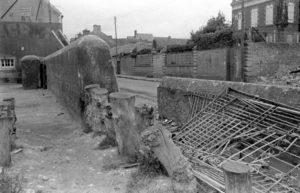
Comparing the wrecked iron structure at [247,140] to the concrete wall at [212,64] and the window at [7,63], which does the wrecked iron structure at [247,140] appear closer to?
the concrete wall at [212,64]

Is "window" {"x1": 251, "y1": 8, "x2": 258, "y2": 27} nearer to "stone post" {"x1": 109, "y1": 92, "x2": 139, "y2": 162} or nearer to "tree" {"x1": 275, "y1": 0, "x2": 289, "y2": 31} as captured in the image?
"tree" {"x1": 275, "y1": 0, "x2": 289, "y2": 31}

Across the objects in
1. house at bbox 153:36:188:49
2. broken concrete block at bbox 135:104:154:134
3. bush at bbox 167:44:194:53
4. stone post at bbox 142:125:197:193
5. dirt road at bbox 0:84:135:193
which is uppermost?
house at bbox 153:36:188:49

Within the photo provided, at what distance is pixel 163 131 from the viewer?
4.38 m

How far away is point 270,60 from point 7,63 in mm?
23049

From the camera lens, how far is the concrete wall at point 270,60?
874 inches

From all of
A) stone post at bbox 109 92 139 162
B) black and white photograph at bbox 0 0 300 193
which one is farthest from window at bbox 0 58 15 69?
stone post at bbox 109 92 139 162

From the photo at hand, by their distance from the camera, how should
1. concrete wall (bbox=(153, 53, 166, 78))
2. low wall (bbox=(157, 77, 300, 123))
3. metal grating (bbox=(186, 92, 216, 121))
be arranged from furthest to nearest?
concrete wall (bbox=(153, 53, 166, 78))
metal grating (bbox=(186, 92, 216, 121))
low wall (bbox=(157, 77, 300, 123))

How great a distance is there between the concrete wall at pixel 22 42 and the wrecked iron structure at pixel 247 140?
1055 inches

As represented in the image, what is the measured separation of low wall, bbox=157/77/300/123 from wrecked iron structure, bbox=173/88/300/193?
0.12 m

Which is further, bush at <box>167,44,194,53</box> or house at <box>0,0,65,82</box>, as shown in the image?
house at <box>0,0,65,82</box>

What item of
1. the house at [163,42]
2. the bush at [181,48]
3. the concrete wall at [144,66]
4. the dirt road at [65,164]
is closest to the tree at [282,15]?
the house at [163,42]

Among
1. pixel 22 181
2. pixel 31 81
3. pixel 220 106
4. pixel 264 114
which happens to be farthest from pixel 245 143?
pixel 31 81

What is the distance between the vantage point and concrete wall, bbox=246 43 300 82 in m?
22.2

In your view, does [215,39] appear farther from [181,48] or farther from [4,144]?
[4,144]
